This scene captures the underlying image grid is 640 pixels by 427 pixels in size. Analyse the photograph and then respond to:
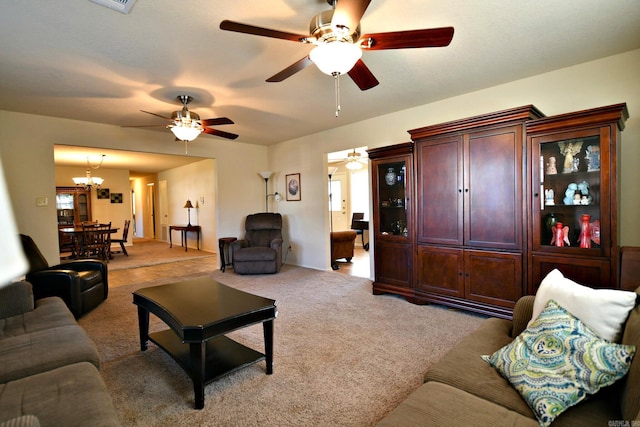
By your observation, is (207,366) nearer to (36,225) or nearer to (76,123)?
(36,225)

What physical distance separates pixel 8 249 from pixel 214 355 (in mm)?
2236

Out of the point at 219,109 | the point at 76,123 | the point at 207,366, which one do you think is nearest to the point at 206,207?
the point at 76,123

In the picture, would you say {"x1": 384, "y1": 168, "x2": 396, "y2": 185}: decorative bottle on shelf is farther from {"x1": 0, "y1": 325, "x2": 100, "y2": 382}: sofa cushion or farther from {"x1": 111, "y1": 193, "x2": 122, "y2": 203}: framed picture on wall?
{"x1": 111, "y1": 193, "x2": 122, "y2": 203}: framed picture on wall

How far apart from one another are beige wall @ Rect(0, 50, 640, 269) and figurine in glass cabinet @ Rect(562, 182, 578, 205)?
1.62 ft

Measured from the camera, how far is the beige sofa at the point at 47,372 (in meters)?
1.26

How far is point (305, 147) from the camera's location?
236 inches

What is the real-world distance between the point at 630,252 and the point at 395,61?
99.5 inches

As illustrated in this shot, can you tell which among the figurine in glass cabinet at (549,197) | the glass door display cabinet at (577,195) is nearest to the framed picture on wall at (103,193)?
the glass door display cabinet at (577,195)

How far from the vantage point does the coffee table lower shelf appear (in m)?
2.08

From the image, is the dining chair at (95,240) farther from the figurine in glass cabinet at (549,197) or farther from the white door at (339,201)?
the figurine in glass cabinet at (549,197)

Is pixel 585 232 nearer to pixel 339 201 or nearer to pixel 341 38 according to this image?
pixel 341 38

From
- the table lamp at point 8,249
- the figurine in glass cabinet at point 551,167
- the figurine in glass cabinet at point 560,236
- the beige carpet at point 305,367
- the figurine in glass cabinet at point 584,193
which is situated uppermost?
the figurine in glass cabinet at point 551,167

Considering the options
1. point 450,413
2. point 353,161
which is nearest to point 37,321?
point 450,413

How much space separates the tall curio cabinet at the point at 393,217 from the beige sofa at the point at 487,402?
2332mm
